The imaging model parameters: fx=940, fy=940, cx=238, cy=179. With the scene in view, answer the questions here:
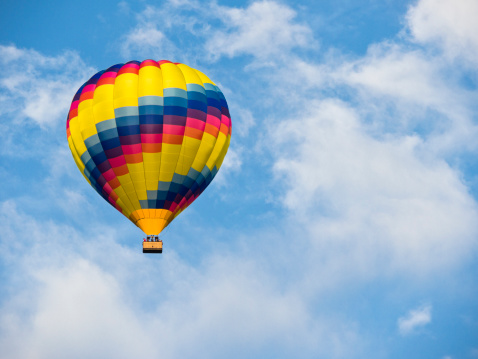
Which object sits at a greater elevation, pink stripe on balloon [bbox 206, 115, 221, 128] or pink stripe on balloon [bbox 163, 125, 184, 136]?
pink stripe on balloon [bbox 206, 115, 221, 128]

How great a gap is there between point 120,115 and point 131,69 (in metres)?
2.68

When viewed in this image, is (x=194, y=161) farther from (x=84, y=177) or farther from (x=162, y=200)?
(x=84, y=177)

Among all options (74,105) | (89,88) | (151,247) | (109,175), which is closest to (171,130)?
(109,175)

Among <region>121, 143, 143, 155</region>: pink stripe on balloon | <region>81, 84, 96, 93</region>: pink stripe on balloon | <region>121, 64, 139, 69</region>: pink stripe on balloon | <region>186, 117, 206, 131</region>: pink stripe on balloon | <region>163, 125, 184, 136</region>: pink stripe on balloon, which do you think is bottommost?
<region>121, 143, 143, 155</region>: pink stripe on balloon

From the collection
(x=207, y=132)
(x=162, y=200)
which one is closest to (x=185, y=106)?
(x=207, y=132)

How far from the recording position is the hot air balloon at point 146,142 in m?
41.2

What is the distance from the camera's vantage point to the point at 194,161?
137 feet

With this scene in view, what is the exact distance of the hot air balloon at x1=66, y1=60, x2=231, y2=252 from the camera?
41.2 metres

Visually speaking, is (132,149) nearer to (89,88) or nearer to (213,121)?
(89,88)

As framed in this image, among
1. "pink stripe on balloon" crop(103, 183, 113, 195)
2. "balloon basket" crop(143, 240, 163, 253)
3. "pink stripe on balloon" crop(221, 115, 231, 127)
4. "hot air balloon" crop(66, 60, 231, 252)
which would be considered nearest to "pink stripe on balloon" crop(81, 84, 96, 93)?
"hot air balloon" crop(66, 60, 231, 252)

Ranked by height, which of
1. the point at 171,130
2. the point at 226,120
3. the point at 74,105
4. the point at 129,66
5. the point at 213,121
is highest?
the point at 129,66

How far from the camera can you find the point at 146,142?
A: 41219 mm

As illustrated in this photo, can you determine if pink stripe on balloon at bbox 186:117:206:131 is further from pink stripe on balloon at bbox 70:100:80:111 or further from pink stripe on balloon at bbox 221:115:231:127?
pink stripe on balloon at bbox 70:100:80:111

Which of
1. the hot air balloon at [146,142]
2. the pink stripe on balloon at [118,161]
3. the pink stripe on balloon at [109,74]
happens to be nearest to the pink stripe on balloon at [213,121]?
the hot air balloon at [146,142]
